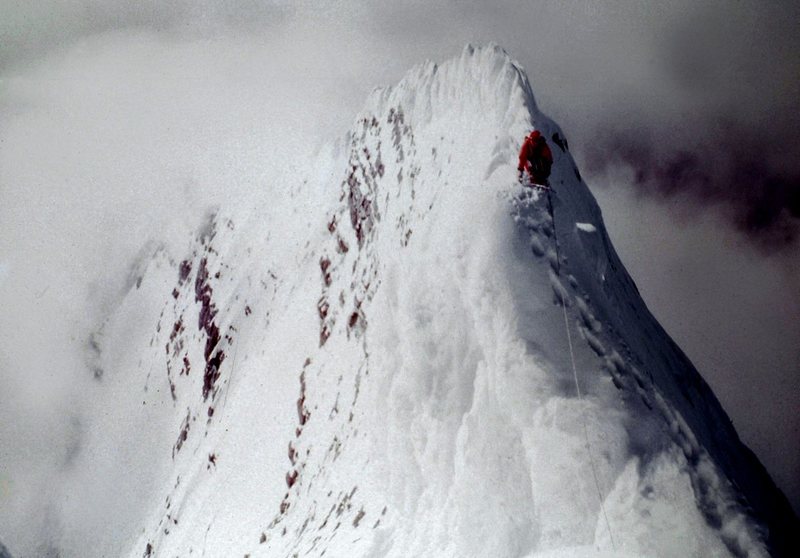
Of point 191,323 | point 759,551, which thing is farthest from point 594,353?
point 191,323

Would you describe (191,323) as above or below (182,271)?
below

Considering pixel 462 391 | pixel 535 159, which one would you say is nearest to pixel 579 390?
pixel 462 391

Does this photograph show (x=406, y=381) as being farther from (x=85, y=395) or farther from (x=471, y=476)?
(x=85, y=395)

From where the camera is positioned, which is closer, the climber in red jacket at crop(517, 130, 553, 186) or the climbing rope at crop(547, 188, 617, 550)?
the climbing rope at crop(547, 188, 617, 550)

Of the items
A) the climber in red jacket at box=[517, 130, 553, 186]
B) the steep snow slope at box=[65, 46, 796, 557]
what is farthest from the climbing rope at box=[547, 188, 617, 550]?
the climber in red jacket at box=[517, 130, 553, 186]

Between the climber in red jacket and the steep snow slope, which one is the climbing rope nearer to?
the steep snow slope

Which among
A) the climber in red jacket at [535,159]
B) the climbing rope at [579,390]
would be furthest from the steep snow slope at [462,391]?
the climber in red jacket at [535,159]
